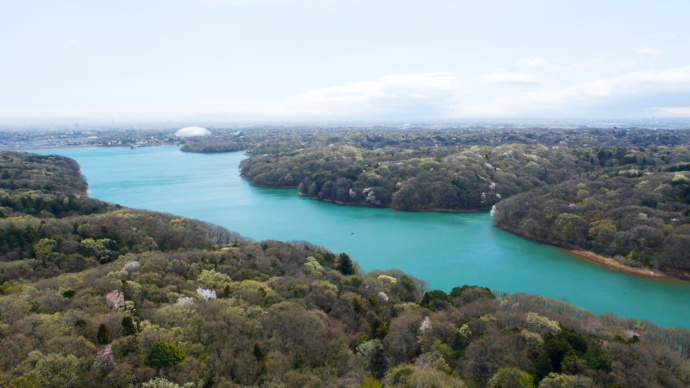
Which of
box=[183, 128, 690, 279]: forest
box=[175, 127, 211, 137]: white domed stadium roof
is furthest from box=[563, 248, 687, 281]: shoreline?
box=[175, 127, 211, 137]: white domed stadium roof

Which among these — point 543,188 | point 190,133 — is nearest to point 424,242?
point 543,188

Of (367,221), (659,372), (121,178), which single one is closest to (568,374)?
(659,372)

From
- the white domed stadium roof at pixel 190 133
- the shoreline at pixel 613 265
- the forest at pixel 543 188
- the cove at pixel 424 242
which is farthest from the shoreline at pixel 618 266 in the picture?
the white domed stadium roof at pixel 190 133

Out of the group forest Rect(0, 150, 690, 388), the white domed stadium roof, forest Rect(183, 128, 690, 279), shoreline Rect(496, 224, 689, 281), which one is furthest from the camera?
the white domed stadium roof

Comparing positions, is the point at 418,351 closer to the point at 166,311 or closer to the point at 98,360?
the point at 166,311

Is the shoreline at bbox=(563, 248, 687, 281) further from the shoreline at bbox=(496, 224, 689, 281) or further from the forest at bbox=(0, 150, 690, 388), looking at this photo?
the forest at bbox=(0, 150, 690, 388)

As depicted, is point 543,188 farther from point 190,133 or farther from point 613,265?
point 190,133

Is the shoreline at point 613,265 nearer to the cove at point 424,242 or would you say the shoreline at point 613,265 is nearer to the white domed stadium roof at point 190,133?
the cove at point 424,242
